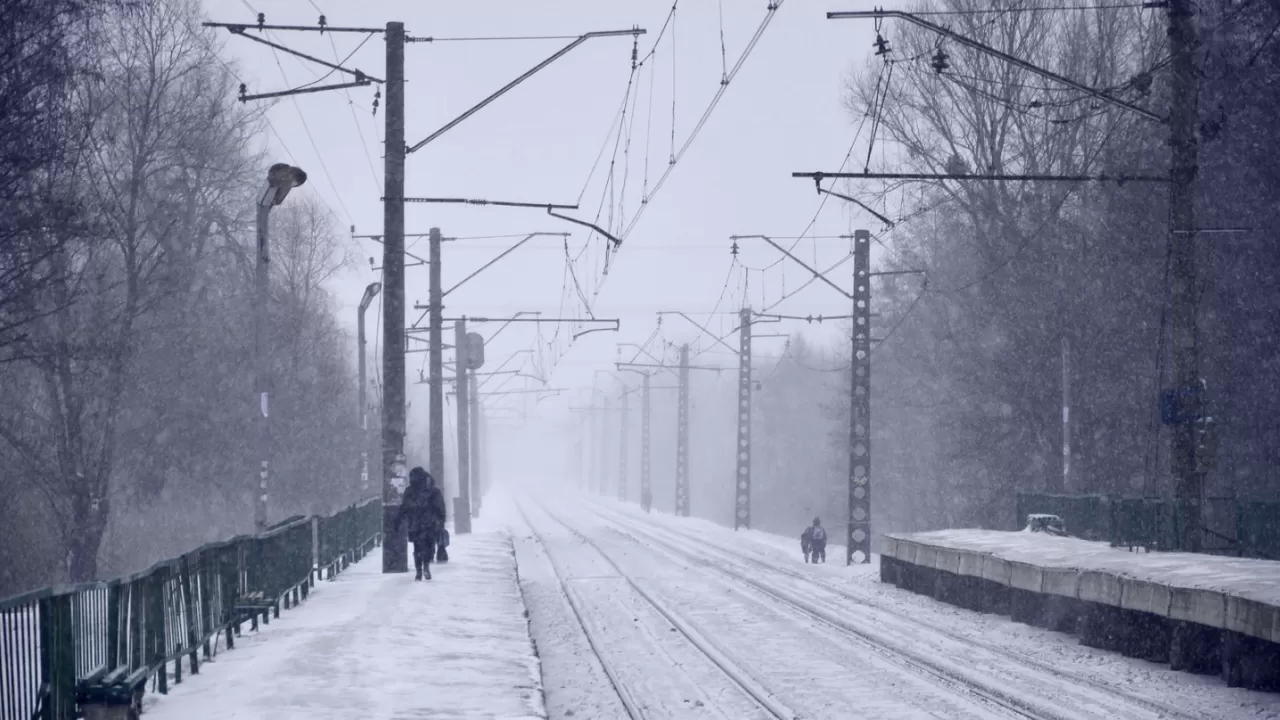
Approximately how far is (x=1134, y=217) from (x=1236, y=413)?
19.2ft

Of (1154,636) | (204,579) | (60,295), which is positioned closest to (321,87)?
(60,295)

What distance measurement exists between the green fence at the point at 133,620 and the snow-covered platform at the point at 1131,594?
9352 mm

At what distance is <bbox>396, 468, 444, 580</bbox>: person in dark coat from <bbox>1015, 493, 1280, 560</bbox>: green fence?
10.9m

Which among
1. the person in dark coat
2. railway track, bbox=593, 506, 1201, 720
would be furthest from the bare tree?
railway track, bbox=593, 506, 1201, 720

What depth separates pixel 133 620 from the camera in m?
11.1

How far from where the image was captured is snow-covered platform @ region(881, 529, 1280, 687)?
13.0 meters

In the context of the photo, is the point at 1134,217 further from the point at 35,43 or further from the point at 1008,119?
the point at 35,43

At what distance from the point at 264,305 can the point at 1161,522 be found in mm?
15493

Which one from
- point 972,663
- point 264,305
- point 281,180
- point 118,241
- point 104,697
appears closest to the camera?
point 104,697

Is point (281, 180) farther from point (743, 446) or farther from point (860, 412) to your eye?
point (743, 446)

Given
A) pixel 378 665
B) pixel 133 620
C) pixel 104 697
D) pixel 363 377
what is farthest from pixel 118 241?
pixel 104 697

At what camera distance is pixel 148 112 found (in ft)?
103

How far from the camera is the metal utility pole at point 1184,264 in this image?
2003 cm

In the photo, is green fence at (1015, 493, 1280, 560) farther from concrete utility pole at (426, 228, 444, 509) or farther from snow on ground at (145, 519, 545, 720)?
concrete utility pole at (426, 228, 444, 509)
